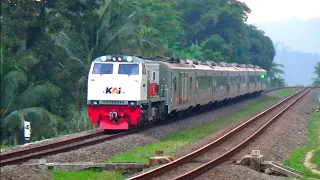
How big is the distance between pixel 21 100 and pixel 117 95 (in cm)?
702

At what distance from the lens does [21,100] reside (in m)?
28.6

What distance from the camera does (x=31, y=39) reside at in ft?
112

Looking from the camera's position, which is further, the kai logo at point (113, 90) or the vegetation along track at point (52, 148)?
the kai logo at point (113, 90)

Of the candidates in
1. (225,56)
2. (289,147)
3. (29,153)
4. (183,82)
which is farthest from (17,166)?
(225,56)

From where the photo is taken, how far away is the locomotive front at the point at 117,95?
23.2 m

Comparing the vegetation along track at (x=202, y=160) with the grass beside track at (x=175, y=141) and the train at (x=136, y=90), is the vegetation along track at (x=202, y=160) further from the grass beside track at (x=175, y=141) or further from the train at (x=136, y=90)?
the train at (x=136, y=90)

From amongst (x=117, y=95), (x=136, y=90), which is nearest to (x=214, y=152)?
(x=136, y=90)

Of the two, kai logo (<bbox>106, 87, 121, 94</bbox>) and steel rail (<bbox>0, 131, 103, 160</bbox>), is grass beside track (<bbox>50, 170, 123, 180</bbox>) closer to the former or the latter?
steel rail (<bbox>0, 131, 103, 160</bbox>)

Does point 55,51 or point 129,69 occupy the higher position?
point 55,51

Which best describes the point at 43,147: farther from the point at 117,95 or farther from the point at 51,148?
the point at 117,95

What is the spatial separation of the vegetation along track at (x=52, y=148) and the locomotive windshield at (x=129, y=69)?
2.26 m

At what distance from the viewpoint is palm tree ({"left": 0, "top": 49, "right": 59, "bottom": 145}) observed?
26688 mm

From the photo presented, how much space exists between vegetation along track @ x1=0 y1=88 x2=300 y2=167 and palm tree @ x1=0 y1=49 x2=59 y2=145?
4.72 meters

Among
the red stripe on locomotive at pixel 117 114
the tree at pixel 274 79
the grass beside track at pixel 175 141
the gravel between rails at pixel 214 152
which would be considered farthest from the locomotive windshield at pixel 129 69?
the tree at pixel 274 79
